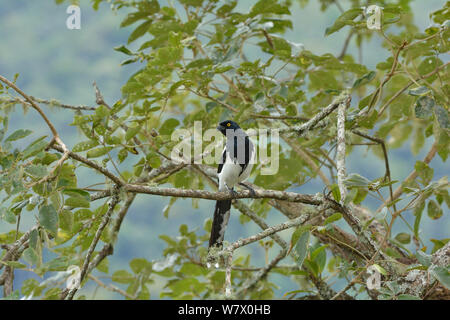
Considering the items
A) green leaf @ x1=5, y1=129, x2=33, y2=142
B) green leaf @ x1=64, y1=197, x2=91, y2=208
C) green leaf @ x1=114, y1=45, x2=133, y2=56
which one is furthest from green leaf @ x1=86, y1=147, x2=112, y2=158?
green leaf @ x1=114, y1=45, x2=133, y2=56

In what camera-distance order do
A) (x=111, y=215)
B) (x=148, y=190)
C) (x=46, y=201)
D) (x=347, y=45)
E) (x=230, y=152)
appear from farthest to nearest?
(x=347, y=45) < (x=230, y=152) < (x=111, y=215) < (x=148, y=190) < (x=46, y=201)

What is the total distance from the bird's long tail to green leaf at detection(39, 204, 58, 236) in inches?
72.2

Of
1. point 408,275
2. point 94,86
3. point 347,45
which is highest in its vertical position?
point 347,45

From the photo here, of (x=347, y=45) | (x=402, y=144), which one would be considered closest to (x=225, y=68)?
(x=402, y=144)

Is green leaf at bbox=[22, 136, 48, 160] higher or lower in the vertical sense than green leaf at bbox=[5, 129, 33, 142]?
lower

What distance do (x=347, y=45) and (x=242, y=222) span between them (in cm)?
298

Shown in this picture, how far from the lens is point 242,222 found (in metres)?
5.18

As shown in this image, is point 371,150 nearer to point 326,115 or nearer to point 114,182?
point 326,115

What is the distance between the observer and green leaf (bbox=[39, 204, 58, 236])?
245 centimetres

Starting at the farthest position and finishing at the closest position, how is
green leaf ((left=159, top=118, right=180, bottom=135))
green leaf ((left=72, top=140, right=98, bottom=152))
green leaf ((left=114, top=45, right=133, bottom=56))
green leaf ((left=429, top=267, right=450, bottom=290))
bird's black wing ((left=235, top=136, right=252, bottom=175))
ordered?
1. bird's black wing ((left=235, top=136, right=252, bottom=175))
2. green leaf ((left=159, top=118, right=180, bottom=135))
3. green leaf ((left=114, top=45, right=133, bottom=56))
4. green leaf ((left=72, top=140, right=98, bottom=152))
5. green leaf ((left=429, top=267, right=450, bottom=290))

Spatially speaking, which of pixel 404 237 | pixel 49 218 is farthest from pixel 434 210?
pixel 49 218

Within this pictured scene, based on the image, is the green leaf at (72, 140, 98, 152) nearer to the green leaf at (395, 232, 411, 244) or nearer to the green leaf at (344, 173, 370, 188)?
the green leaf at (344, 173, 370, 188)

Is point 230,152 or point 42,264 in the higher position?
point 230,152

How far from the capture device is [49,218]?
97.0 inches
